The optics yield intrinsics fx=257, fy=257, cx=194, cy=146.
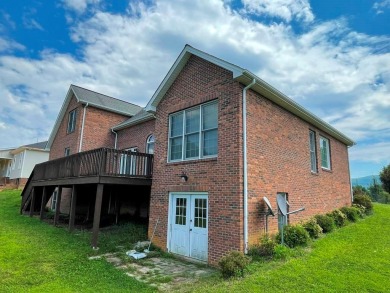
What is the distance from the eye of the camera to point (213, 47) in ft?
34.1

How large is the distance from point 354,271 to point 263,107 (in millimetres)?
5453

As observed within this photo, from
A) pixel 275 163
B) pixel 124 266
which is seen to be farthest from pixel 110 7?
pixel 124 266

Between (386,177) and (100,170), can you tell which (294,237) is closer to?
Answer: (100,170)

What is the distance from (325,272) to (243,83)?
5696 mm

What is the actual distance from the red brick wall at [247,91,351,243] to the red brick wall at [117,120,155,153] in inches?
292

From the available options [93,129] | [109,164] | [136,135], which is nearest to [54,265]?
[109,164]

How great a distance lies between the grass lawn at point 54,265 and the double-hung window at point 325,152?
11.2 meters

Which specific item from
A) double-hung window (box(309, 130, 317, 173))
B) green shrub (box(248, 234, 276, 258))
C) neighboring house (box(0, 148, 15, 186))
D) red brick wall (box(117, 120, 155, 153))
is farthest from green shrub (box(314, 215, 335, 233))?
neighboring house (box(0, 148, 15, 186))

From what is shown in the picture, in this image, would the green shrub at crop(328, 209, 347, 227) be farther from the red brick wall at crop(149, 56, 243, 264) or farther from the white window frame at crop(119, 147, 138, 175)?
the white window frame at crop(119, 147, 138, 175)

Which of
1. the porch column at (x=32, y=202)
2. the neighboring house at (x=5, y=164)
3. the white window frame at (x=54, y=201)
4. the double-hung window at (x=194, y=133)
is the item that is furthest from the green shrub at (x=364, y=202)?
the neighboring house at (x=5, y=164)

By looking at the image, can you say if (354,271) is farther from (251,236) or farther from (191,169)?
(191,169)

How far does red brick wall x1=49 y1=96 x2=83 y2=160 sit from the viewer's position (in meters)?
17.4

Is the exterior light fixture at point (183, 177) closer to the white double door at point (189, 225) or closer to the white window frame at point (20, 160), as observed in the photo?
the white double door at point (189, 225)

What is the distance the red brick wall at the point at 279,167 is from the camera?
811 cm
